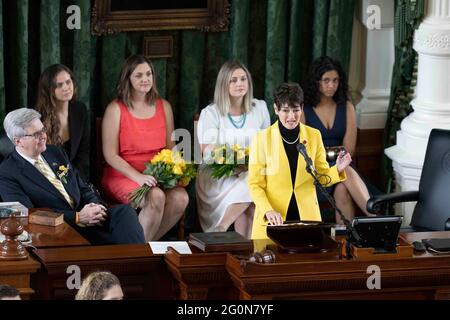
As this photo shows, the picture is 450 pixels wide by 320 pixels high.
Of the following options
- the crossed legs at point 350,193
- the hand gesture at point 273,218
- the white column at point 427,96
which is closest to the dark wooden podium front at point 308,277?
the hand gesture at point 273,218

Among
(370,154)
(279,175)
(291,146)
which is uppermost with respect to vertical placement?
(291,146)

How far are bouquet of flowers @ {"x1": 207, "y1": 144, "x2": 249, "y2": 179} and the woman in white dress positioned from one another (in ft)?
0.25

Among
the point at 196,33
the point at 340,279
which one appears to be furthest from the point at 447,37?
the point at 340,279

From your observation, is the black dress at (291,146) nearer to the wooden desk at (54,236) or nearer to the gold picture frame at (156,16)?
the wooden desk at (54,236)

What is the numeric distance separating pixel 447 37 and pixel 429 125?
60 centimetres

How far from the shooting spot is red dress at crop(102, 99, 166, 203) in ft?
28.2

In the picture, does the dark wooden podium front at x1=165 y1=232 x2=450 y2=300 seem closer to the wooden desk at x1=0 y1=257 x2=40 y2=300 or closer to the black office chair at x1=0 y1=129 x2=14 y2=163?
the wooden desk at x1=0 y1=257 x2=40 y2=300

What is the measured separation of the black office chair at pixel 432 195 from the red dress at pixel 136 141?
1.60 meters

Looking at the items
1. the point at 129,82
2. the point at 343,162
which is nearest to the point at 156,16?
the point at 129,82

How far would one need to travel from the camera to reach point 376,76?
374 inches

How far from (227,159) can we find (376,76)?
5.26ft

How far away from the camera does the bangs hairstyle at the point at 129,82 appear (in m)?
8.48

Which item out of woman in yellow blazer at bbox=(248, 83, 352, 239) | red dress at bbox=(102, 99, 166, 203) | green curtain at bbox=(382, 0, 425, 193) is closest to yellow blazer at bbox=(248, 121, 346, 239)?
woman in yellow blazer at bbox=(248, 83, 352, 239)

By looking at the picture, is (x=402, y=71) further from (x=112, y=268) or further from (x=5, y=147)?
(x=112, y=268)
